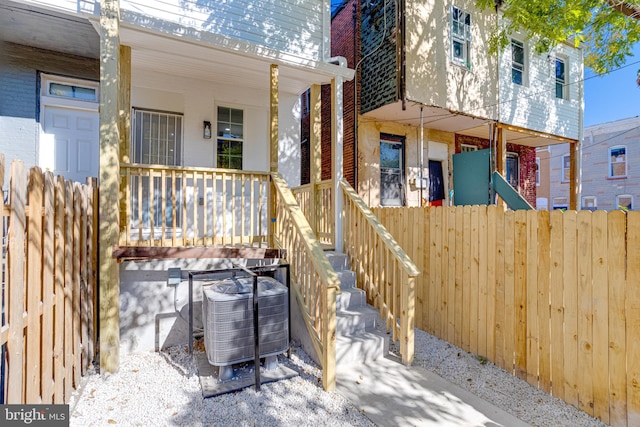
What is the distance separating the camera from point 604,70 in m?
7.46

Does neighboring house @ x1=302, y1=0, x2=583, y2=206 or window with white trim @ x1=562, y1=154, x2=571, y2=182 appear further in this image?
window with white trim @ x1=562, y1=154, x2=571, y2=182

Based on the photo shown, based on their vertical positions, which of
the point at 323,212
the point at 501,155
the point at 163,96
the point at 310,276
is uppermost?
the point at 163,96

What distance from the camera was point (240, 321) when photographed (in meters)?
3.44

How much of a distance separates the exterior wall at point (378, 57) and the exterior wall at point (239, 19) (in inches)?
89.8

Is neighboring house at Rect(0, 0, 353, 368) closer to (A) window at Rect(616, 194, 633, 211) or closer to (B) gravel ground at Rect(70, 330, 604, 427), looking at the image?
(B) gravel ground at Rect(70, 330, 604, 427)

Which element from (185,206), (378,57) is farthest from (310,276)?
(378,57)

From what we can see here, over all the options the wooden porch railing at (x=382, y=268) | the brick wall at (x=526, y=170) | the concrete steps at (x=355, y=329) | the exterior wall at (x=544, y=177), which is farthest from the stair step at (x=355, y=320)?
the exterior wall at (x=544, y=177)

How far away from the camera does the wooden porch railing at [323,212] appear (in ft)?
18.2

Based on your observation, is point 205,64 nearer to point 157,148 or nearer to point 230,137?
point 230,137

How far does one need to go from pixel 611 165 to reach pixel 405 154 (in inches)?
668

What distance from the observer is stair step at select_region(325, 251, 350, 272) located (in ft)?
16.7

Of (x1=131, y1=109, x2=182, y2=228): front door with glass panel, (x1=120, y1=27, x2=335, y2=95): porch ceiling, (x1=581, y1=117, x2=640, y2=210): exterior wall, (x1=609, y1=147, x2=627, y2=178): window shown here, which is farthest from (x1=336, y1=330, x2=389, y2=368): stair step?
(x1=609, y1=147, x2=627, y2=178): window

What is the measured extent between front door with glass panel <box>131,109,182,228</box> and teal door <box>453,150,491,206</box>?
766 cm

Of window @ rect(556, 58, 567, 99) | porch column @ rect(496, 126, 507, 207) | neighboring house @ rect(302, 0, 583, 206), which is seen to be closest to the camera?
neighboring house @ rect(302, 0, 583, 206)
